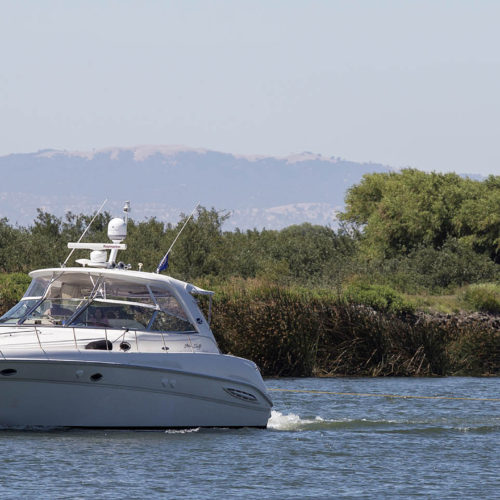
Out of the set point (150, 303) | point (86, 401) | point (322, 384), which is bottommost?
point (322, 384)

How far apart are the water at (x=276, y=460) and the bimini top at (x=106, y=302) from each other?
2.02m

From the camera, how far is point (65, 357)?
63.3ft

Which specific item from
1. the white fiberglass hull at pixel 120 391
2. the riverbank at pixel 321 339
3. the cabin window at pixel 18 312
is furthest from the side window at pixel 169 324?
the riverbank at pixel 321 339

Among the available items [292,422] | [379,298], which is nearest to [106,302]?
[292,422]

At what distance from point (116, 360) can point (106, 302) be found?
181cm

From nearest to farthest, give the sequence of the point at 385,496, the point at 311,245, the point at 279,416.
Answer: the point at 385,496, the point at 279,416, the point at 311,245

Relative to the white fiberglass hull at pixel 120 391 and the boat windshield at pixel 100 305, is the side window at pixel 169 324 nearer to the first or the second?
the boat windshield at pixel 100 305

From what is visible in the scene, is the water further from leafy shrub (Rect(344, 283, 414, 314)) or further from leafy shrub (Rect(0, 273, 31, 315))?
leafy shrub (Rect(344, 283, 414, 314))

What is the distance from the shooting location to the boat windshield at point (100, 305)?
69.1ft

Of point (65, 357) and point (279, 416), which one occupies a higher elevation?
point (65, 357)

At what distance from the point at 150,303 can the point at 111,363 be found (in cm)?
219

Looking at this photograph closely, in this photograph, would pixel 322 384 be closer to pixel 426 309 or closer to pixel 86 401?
pixel 86 401

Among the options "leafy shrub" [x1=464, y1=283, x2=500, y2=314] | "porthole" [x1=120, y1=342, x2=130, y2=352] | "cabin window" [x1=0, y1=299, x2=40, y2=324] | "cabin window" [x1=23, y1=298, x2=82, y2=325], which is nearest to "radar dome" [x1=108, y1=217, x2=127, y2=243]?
"cabin window" [x1=23, y1=298, x2=82, y2=325]

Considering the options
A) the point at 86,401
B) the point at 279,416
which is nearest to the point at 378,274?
the point at 279,416
